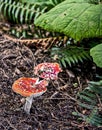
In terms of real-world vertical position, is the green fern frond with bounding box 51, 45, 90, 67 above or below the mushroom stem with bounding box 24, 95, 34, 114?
above

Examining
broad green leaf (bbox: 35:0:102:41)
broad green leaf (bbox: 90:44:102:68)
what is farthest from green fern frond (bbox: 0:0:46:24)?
broad green leaf (bbox: 90:44:102:68)

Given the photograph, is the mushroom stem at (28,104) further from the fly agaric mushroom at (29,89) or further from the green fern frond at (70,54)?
the green fern frond at (70,54)

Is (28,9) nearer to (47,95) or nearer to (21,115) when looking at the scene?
(47,95)

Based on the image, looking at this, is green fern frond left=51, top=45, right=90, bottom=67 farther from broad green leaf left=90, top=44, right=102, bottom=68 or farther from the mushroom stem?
the mushroom stem

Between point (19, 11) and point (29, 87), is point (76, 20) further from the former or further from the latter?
point (19, 11)

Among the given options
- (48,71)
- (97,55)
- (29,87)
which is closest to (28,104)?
(29,87)

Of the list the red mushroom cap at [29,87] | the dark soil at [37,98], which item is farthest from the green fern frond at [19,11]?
the red mushroom cap at [29,87]
